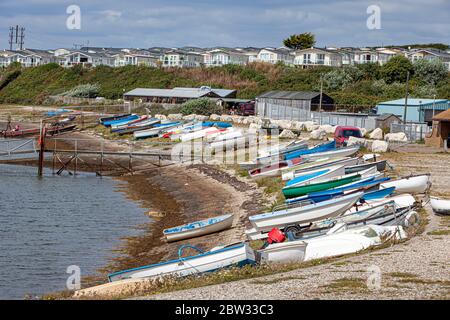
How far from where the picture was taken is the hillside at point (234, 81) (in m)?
89.7

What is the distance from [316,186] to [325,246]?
10.0 meters

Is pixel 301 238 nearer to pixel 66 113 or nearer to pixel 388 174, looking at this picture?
pixel 388 174

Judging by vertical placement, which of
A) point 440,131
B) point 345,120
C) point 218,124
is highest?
point 345,120

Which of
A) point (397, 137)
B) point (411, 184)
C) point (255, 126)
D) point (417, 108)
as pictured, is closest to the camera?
point (411, 184)

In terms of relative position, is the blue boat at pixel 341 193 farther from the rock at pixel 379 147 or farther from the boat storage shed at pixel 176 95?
the boat storage shed at pixel 176 95

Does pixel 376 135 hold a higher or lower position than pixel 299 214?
higher

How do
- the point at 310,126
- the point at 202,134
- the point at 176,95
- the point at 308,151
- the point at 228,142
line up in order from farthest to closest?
the point at 176,95, the point at 310,126, the point at 202,134, the point at 228,142, the point at 308,151

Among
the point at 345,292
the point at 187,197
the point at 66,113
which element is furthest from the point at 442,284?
the point at 66,113

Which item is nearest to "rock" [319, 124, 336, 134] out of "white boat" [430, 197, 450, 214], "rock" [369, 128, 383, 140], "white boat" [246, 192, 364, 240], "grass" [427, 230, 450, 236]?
"rock" [369, 128, 383, 140]

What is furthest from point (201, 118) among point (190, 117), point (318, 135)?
point (318, 135)

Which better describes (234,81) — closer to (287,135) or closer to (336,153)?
(287,135)

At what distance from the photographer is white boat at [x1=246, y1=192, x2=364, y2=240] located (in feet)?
83.2

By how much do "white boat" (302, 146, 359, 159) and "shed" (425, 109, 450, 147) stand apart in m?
9.43

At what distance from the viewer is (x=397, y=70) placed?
96.7 meters
